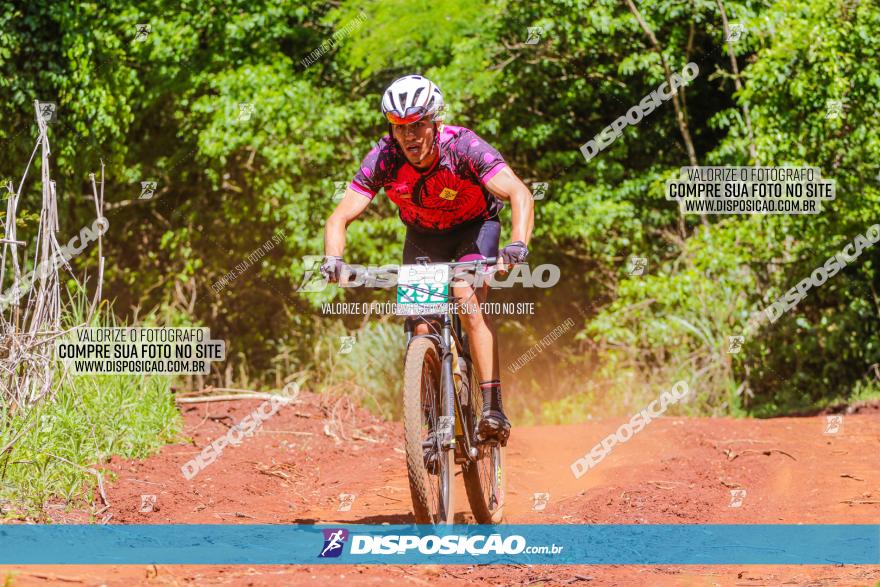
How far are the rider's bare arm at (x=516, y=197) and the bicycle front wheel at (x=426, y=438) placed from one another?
2.61ft

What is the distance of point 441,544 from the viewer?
549 cm

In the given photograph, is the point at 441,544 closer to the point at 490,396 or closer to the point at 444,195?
the point at 490,396

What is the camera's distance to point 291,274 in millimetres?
14289

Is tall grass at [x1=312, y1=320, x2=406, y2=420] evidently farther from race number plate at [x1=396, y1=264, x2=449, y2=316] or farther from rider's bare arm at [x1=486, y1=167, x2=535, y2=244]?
race number plate at [x1=396, y1=264, x2=449, y2=316]

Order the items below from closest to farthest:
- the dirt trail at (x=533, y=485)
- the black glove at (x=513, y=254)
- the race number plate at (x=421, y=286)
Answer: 1. the dirt trail at (x=533, y=485)
2. the black glove at (x=513, y=254)
3. the race number plate at (x=421, y=286)

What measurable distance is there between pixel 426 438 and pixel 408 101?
1713 millimetres

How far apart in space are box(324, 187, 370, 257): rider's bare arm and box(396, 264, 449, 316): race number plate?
399 millimetres

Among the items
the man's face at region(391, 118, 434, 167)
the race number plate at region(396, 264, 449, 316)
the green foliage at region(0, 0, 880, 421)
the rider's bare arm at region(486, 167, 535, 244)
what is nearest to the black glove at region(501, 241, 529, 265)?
the race number plate at region(396, 264, 449, 316)

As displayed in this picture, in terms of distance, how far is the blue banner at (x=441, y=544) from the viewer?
17.3 ft

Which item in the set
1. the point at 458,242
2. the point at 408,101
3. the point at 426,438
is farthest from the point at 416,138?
the point at 426,438

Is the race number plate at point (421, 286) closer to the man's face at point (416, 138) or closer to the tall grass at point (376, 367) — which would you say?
the man's face at point (416, 138)

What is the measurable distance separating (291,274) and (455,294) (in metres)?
8.74

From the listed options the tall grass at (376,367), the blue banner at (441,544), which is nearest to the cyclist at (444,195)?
the blue banner at (441,544)

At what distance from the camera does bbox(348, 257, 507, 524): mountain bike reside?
5.29m
